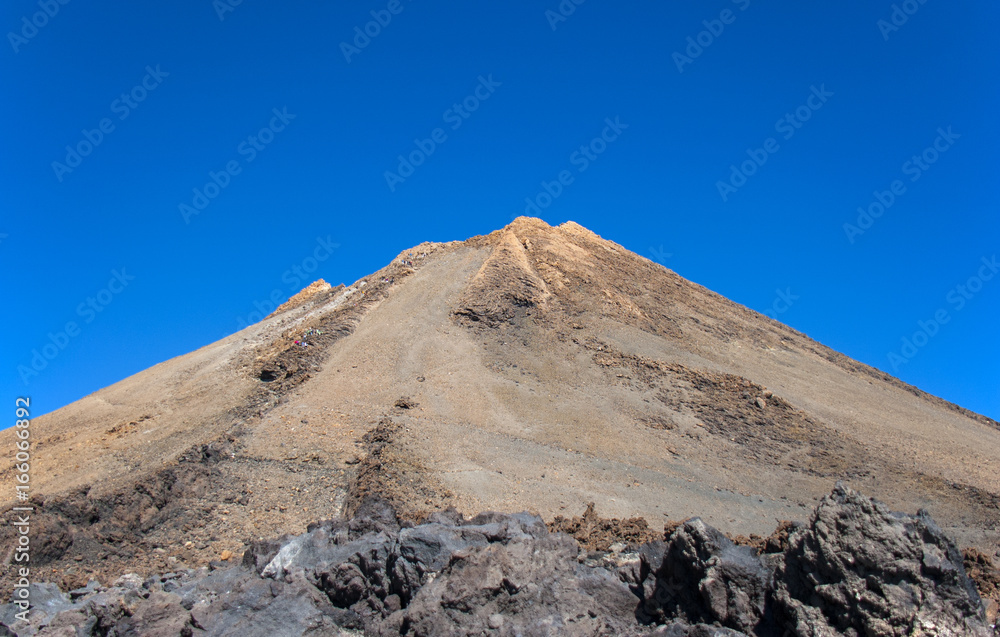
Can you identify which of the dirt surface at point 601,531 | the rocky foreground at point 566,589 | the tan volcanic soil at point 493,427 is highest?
the tan volcanic soil at point 493,427

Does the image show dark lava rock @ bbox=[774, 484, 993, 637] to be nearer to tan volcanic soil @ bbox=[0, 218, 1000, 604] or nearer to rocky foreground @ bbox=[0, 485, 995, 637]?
rocky foreground @ bbox=[0, 485, 995, 637]

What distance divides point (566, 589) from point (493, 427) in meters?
13.0

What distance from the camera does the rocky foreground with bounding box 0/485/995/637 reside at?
296 inches

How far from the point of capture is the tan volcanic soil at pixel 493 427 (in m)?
17.6

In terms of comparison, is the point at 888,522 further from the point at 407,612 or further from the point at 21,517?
the point at 21,517

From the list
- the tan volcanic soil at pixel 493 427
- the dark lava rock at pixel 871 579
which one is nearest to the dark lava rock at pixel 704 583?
the dark lava rock at pixel 871 579

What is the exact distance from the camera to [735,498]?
1978cm

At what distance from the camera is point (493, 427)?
2219 centimetres

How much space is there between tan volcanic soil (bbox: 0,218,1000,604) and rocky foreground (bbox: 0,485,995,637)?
4244 mm

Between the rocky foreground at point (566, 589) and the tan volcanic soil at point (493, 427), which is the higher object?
the tan volcanic soil at point (493, 427)

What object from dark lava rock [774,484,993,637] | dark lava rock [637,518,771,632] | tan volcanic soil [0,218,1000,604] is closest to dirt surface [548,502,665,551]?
tan volcanic soil [0,218,1000,604]

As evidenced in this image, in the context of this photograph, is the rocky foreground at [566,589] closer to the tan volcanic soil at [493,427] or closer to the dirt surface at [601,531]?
the dirt surface at [601,531]

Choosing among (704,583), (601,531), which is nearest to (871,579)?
(704,583)

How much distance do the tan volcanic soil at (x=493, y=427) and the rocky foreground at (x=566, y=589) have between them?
424cm
